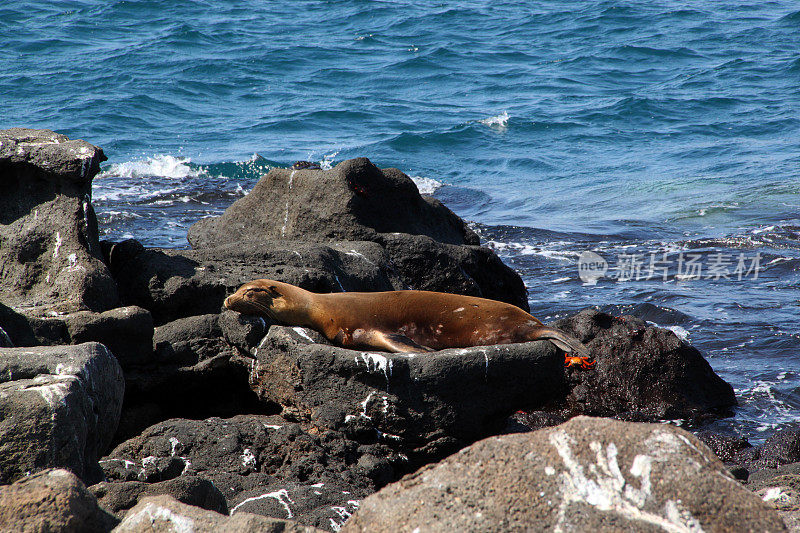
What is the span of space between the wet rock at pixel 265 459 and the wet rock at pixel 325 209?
3343mm

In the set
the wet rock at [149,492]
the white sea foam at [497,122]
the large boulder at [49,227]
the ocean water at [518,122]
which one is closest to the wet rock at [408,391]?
the wet rock at [149,492]

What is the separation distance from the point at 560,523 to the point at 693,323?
26.5 ft

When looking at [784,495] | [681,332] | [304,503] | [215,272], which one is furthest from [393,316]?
[681,332]

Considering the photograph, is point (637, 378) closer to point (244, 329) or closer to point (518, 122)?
point (244, 329)

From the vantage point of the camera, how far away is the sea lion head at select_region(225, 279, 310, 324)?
228 inches

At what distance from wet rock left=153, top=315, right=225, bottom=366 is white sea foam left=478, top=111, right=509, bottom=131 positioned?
695 inches

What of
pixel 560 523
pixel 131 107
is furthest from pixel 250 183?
pixel 560 523

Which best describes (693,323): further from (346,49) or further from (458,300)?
(346,49)

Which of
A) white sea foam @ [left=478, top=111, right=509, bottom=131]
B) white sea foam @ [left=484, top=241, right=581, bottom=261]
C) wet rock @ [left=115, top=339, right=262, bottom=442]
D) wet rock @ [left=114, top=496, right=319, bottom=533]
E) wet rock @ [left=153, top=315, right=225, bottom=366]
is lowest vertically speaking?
white sea foam @ [left=484, top=241, right=581, bottom=261]

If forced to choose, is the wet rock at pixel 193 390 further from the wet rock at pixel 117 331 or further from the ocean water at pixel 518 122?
the ocean water at pixel 518 122

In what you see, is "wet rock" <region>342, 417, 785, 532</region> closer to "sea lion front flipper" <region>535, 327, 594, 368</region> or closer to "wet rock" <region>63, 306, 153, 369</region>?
"sea lion front flipper" <region>535, 327, 594, 368</region>

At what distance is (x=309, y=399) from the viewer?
5.11 metres

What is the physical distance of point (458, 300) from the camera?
599cm

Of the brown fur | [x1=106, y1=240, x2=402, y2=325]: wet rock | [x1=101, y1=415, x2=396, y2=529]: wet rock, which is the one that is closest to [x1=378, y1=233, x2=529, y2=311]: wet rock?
[x1=106, y1=240, x2=402, y2=325]: wet rock
